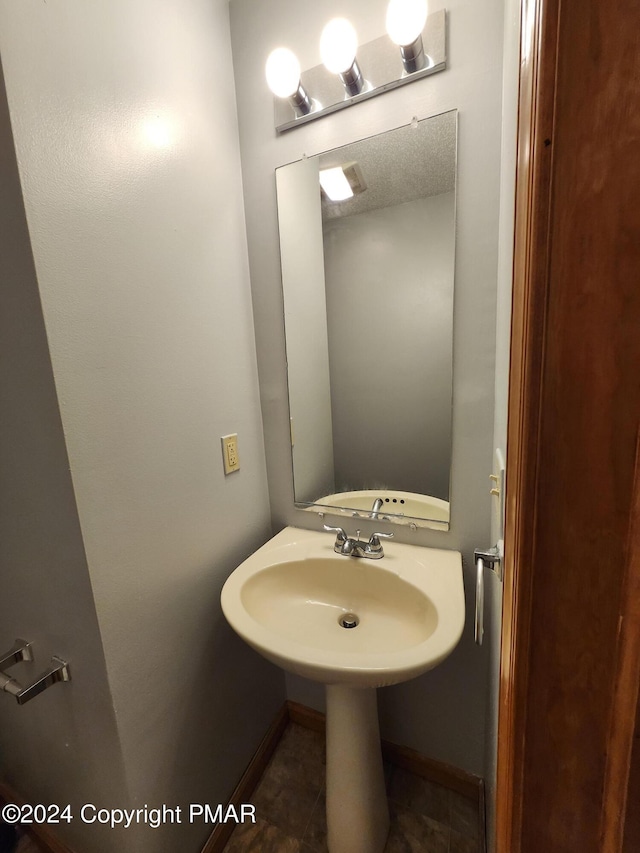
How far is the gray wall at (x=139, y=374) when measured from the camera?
627 millimetres

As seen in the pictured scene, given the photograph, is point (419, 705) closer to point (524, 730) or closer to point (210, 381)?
point (524, 730)

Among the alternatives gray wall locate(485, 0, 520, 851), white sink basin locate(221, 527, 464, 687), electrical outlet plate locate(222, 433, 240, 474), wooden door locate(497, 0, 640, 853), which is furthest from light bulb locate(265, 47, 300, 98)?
white sink basin locate(221, 527, 464, 687)

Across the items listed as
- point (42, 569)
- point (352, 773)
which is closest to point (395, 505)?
point (352, 773)

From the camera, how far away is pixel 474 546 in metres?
0.97

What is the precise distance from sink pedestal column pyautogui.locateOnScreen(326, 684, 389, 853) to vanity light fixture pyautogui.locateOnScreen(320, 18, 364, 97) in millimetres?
1610

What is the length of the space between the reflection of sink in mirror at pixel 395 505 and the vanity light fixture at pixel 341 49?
45.4 inches

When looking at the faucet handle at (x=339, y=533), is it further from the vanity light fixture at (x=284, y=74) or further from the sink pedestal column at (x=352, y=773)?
the vanity light fixture at (x=284, y=74)

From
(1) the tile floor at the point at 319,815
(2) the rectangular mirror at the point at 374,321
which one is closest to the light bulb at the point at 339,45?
(2) the rectangular mirror at the point at 374,321

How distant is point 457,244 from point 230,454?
2.88ft

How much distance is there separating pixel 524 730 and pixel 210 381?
0.94 m

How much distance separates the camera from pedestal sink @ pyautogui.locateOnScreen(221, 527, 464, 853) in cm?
87

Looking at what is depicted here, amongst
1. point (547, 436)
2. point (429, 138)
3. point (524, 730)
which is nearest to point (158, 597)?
point (524, 730)

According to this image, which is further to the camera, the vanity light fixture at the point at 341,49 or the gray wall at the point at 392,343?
the gray wall at the point at 392,343

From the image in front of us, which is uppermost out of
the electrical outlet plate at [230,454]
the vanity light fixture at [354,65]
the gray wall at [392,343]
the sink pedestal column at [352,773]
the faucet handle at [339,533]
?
the vanity light fixture at [354,65]
